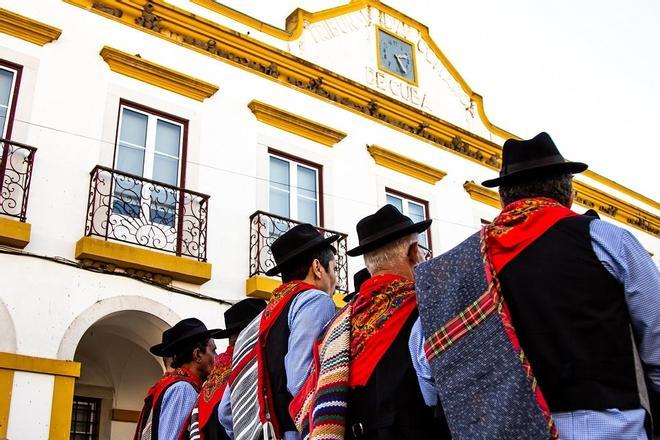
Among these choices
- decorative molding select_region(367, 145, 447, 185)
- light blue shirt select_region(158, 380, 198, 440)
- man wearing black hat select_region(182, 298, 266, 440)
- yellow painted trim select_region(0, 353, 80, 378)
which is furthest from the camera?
decorative molding select_region(367, 145, 447, 185)

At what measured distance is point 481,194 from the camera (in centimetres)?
1430

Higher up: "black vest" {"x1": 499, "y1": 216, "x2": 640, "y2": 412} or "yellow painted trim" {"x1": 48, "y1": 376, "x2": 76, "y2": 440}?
"yellow painted trim" {"x1": 48, "y1": 376, "x2": 76, "y2": 440}

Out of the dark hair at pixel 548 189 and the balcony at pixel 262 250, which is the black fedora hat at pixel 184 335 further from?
the balcony at pixel 262 250

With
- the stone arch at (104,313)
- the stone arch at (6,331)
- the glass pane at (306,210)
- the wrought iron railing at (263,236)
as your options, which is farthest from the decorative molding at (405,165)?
the stone arch at (6,331)

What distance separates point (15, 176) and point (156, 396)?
460 cm

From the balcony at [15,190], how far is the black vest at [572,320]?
7103mm

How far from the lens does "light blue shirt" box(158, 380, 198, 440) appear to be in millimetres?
4699

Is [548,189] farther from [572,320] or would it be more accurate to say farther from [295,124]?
[295,124]

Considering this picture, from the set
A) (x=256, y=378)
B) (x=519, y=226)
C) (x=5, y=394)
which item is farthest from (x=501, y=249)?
(x=5, y=394)

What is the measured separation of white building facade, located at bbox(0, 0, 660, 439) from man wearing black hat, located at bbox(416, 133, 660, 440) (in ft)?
21.9

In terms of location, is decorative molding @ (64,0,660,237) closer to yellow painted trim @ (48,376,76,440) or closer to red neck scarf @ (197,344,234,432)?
yellow painted trim @ (48,376,76,440)

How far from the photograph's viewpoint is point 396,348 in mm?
2697

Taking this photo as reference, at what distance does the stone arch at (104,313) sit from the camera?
808 centimetres

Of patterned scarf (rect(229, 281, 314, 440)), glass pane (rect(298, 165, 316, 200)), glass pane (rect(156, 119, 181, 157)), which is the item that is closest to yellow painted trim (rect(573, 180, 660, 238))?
glass pane (rect(298, 165, 316, 200))
